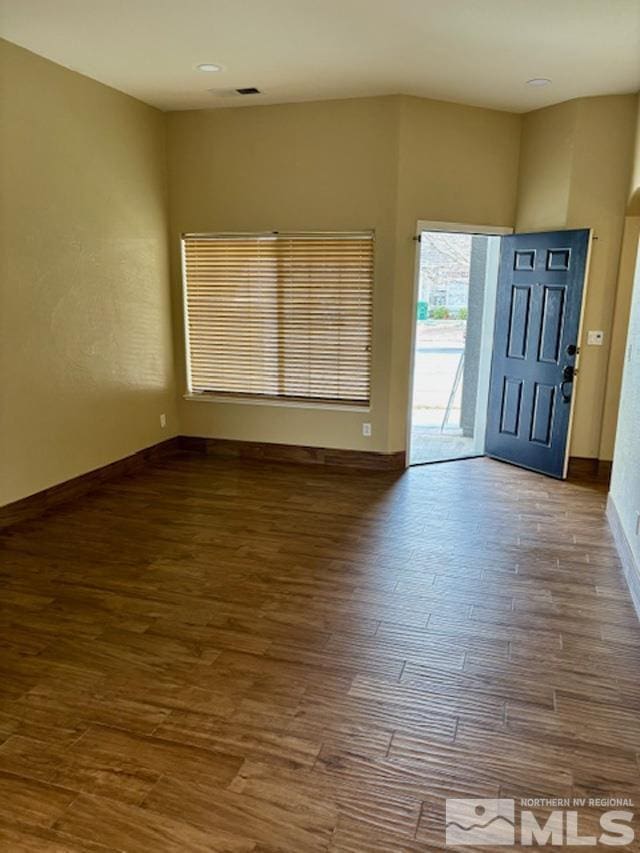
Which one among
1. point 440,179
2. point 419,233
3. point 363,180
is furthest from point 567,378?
point 363,180

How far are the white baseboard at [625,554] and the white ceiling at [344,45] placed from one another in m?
2.87

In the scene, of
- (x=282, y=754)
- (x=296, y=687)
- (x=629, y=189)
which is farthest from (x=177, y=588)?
(x=629, y=189)

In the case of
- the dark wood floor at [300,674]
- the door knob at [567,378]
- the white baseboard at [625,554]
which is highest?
the door knob at [567,378]

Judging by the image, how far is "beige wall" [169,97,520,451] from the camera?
15.9 ft

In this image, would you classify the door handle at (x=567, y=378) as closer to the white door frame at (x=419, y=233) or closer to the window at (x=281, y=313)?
the white door frame at (x=419, y=233)

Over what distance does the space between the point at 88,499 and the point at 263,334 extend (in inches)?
81.6

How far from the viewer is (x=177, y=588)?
128 inches

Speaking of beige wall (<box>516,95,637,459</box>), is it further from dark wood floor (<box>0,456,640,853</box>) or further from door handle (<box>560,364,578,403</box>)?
dark wood floor (<box>0,456,640,853</box>)

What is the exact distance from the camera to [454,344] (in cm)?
670

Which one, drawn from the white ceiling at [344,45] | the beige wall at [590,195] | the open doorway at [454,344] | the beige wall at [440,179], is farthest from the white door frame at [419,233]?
the white ceiling at [344,45]

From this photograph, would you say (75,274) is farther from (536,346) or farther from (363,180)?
(536,346)

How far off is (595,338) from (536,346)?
463 mm

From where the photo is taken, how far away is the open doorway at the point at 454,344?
5.75 m

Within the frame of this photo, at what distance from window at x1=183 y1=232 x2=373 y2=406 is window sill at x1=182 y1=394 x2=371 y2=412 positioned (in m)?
0.06
